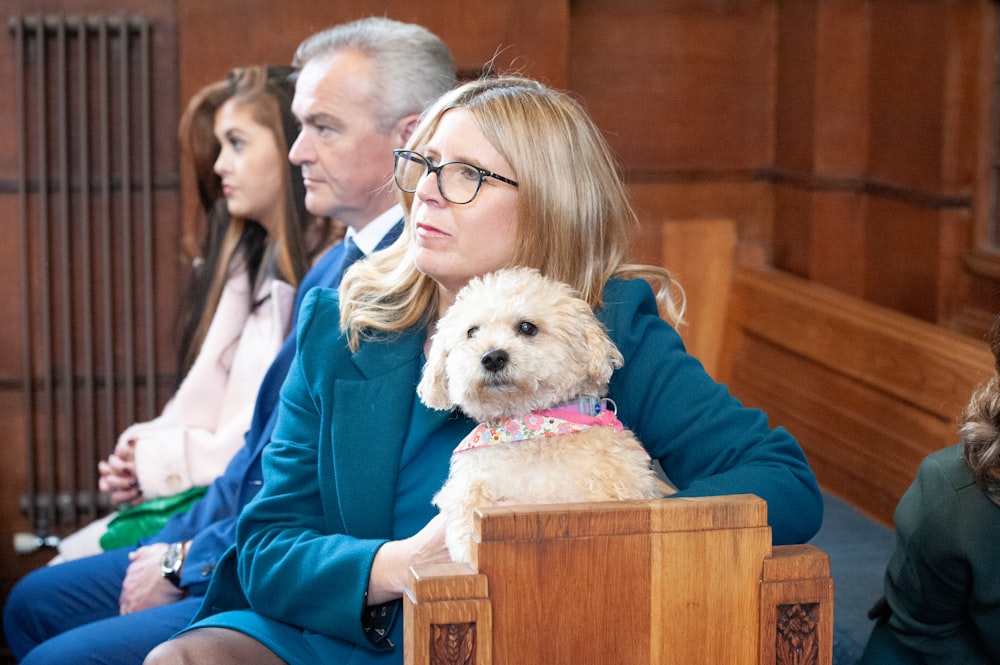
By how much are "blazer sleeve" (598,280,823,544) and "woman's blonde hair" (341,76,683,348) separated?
68 mm

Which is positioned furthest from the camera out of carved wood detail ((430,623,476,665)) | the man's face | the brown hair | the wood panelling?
the wood panelling

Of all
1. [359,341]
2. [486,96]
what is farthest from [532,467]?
[486,96]

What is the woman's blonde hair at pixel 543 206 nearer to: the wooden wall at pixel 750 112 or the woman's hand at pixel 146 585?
the woman's hand at pixel 146 585

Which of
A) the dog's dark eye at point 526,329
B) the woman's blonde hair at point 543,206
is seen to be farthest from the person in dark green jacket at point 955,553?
the dog's dark eye at point 526,329

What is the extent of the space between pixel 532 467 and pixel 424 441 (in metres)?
0.29

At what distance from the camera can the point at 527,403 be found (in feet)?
5.13

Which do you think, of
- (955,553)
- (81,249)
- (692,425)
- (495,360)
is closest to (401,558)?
(495,360)

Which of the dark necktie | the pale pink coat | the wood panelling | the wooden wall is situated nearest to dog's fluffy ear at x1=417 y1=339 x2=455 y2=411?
the dark necktie

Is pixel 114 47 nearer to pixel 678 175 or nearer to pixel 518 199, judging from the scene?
pixel 678 175

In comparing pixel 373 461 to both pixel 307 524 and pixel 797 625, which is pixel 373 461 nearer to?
pixel 307 524

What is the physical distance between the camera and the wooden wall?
3.78 meters

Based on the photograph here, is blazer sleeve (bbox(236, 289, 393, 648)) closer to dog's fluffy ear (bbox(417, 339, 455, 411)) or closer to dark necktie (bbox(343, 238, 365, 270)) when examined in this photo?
dog's fluffy ear (bbox(417, 339, 455, 411))

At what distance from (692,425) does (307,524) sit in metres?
0.58

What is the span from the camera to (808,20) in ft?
13.6
